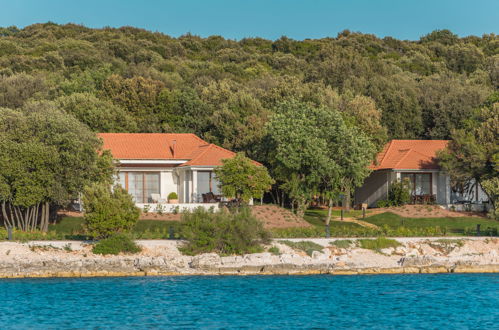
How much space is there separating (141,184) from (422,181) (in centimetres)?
2067

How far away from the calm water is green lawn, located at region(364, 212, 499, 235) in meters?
11.1

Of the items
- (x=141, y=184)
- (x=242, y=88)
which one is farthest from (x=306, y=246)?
(x=242, y=88)

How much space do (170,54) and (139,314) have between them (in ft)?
279

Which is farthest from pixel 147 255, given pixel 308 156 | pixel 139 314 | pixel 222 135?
pixel 222 135

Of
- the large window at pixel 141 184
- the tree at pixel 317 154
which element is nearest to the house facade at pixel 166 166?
the large window at pixel 141 184

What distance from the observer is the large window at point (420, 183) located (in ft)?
180

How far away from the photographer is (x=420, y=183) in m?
55.0

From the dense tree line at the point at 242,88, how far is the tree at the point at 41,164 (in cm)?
1247

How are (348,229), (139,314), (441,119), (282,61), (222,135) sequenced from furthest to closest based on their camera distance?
(282,61) < (441,119) < (222,135) < (348,229) < (139,314)

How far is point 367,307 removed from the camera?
27.7 metres

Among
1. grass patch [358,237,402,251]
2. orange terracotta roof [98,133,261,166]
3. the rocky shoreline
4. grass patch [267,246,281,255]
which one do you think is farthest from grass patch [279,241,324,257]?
orange terracotta roof [98,133,261,166]

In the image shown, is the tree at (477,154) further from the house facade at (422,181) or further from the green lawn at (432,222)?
the green lawn at (432,222)

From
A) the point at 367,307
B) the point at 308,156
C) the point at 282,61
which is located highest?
the point at 282,61

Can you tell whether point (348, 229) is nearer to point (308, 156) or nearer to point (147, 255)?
point (308, 156)
